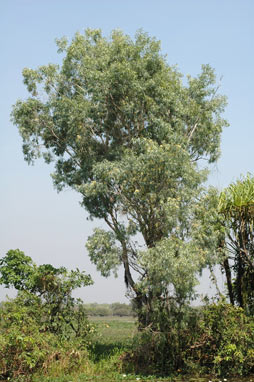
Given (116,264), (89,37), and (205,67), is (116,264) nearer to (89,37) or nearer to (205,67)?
(205,67)

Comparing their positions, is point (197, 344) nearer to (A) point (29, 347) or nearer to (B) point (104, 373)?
(B) point (104, 373)

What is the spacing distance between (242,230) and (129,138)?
14.7 ft

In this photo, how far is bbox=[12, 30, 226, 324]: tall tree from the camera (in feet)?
41.1

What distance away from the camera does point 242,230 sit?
14.5 meters

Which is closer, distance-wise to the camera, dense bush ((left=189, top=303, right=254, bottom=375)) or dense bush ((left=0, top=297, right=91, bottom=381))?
dense bush ((left=0, top=297, right=91, bottom=381))

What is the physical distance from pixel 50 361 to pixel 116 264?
2958mm

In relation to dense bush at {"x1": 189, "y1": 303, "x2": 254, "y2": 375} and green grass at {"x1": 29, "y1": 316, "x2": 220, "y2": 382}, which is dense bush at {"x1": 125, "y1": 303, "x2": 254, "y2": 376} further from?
green grass at {"x1": 29, "y1": 316, "x2": 220, "y2": 382}

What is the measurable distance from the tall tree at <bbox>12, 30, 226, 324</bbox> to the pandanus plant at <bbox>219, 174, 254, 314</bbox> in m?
1.22

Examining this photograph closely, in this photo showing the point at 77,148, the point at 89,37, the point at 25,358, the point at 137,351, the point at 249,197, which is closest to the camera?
the point at 25,358

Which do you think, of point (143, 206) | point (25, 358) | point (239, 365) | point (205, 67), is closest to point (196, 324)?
point (239, 365)

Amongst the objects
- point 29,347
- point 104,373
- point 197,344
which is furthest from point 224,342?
point 29,347

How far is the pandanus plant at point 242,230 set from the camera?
1432 cm

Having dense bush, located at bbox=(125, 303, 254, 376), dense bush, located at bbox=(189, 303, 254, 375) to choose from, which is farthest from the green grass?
dense bush, located at bbox=(189, 303, 254, 375)

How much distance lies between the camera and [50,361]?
1170 cm
